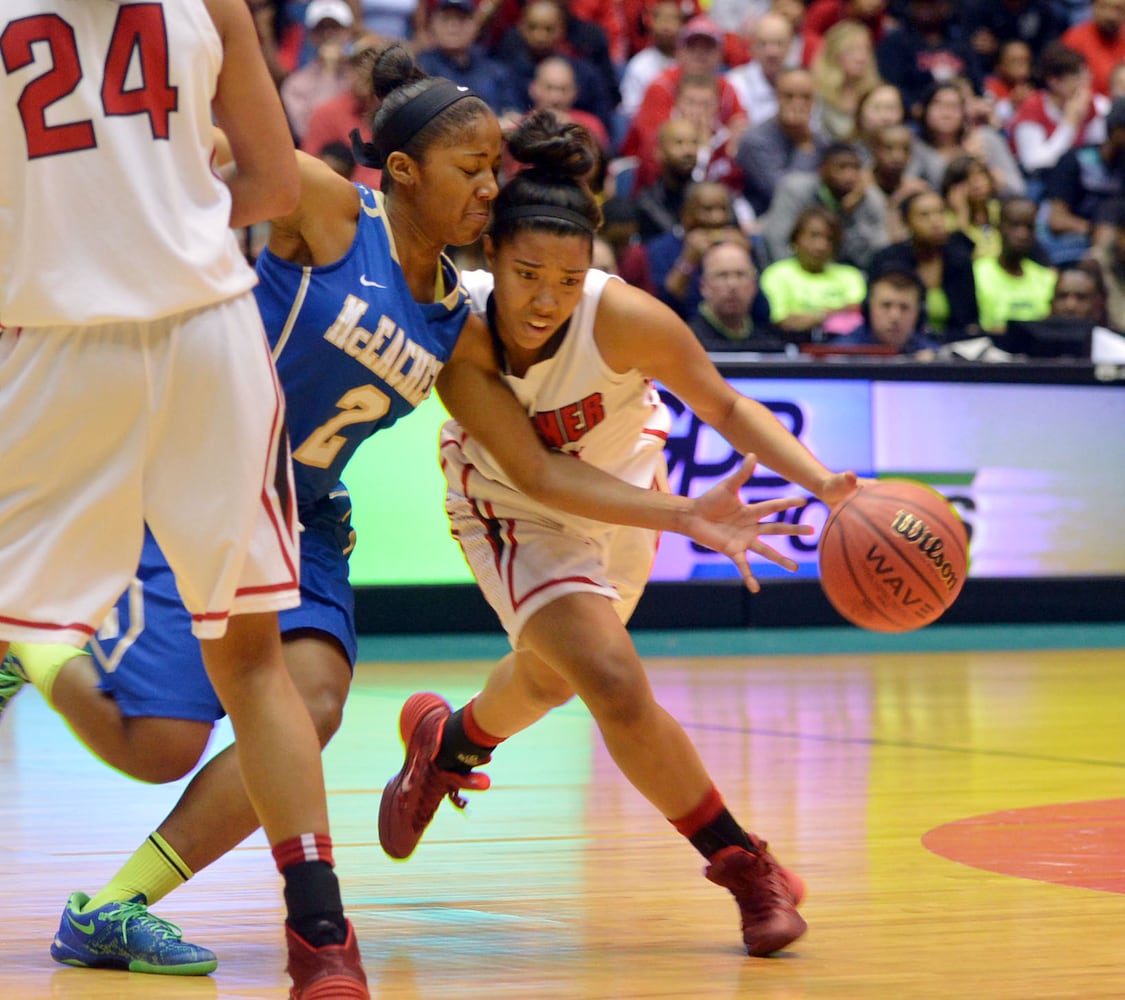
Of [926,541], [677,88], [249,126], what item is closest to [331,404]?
[249,126]

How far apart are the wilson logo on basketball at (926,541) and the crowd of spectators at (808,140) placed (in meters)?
5.47

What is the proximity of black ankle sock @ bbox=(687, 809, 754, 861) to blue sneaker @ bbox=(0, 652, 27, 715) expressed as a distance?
4.85 ft

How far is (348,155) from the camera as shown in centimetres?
918

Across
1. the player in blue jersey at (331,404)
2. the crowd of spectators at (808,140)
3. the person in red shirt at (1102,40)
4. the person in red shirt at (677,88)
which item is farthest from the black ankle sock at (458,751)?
the person in red shirt at (1102,40)

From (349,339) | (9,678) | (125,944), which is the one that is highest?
(349,339)

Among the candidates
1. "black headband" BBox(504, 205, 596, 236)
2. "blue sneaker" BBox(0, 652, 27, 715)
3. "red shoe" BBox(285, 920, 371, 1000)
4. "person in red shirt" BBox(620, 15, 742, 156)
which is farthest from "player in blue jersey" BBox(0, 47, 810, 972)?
"person in red shirt" BBox(620, 15, 742, 156)

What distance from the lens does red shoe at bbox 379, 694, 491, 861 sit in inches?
162

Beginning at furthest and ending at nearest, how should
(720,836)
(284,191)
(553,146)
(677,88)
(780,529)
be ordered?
(677,88)
(553,146)
(720,836)
(780,529)
(284,191)

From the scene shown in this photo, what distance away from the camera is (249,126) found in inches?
110

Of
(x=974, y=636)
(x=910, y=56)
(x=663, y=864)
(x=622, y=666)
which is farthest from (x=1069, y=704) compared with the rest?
(x=910, y=56)

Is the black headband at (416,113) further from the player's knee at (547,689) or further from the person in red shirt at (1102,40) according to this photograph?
the person in red shirt at (1102,40)

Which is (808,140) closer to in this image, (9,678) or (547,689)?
(547,689)

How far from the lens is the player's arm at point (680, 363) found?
3705 mm

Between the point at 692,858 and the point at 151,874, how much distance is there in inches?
56.9
